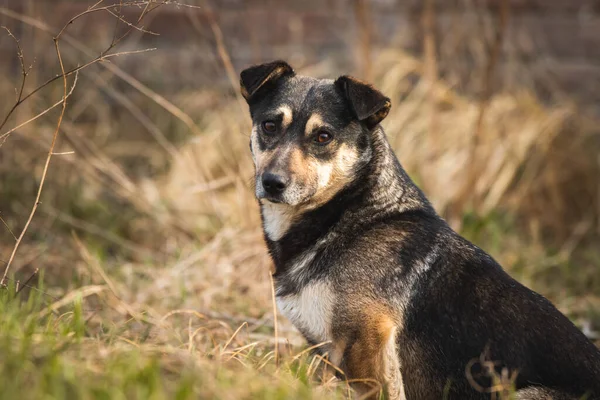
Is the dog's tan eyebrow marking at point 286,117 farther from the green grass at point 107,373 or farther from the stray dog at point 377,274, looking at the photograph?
the green grass at point 107,373

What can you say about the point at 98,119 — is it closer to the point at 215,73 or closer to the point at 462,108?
the point at 215,73

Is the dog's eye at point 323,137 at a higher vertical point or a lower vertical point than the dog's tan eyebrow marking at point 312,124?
lower

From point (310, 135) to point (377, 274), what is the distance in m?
0.84

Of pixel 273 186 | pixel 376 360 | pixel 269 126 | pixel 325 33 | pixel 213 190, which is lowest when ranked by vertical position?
pixel 213 190

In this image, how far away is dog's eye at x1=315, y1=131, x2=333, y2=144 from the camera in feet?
12.4

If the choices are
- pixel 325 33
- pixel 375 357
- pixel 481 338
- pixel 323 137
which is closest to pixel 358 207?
pixel 323 137

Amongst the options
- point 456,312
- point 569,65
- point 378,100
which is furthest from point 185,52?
point 456,312

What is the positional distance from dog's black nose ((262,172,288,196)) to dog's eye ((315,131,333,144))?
1.14ft

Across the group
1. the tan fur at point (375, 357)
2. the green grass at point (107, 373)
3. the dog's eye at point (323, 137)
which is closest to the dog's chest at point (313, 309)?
the tan fur at point (375, 357)

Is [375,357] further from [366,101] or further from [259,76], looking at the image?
[259,76]

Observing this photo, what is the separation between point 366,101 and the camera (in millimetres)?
3691

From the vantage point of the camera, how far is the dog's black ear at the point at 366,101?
367 centimetres

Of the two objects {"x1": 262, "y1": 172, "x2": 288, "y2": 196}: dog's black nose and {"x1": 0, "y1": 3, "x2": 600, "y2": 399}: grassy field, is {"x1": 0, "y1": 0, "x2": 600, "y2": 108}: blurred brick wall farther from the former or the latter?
{"x1": 262, "y1": 172, "x2": 288, "y2": 196}: dog's black nose

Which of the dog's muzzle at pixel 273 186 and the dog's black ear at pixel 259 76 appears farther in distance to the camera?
the dog's black ear at pixel 259 76
